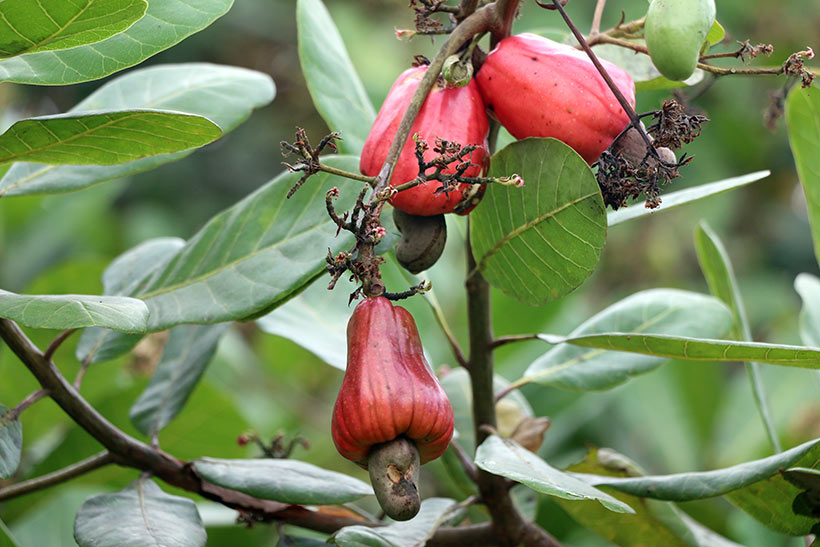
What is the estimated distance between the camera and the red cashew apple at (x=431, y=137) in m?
0.83

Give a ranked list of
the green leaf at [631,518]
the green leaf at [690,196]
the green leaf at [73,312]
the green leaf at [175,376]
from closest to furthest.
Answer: the green leaf at [73,312], the green leaf at [690,196], the green leaf at [631,518], the green leaf at [175,376]

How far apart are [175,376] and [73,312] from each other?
0.50 meters

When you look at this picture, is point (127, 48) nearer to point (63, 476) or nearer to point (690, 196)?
point (63, 476)

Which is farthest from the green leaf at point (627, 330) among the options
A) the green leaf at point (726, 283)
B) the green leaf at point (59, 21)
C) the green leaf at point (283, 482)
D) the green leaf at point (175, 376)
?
the green leaf at point (59, 21)

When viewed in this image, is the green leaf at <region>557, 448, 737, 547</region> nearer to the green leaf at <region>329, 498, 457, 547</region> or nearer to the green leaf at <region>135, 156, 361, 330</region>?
the green leaf at <region>329, 498, 457, 547</region>

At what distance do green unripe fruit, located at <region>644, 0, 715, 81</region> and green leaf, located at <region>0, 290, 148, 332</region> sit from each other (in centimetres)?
51

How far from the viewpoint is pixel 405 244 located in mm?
860

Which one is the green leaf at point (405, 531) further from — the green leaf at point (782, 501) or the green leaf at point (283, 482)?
the green leaf at point (782, 501)

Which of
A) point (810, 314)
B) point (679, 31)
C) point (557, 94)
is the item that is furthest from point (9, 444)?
point (810, 314)

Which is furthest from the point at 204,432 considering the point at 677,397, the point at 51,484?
the point at 677,397

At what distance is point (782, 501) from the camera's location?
3.16 feet

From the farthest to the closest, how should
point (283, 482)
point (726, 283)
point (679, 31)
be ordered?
1. point (726, 283)
2. point (283, 482)
3. point (679, 31)

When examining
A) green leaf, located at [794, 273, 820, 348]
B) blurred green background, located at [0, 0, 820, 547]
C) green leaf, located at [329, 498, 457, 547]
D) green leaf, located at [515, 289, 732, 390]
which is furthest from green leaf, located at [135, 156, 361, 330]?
green leaf, located at [794, 273, 820, 348]

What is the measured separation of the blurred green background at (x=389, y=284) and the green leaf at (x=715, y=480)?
17.3 inches
